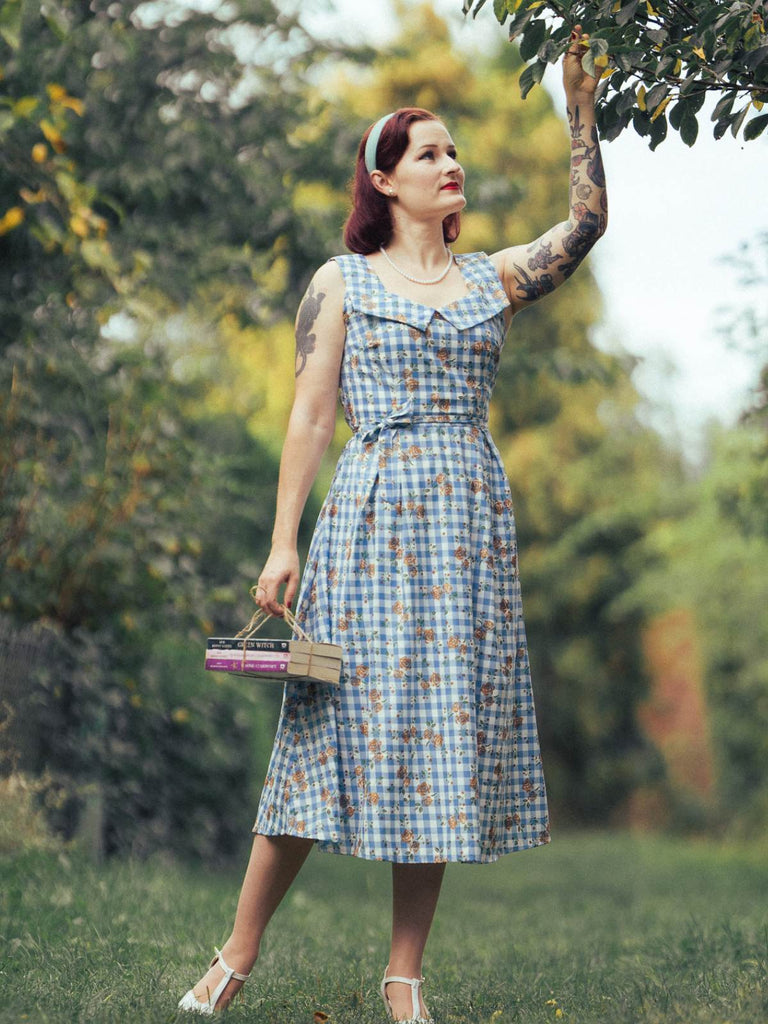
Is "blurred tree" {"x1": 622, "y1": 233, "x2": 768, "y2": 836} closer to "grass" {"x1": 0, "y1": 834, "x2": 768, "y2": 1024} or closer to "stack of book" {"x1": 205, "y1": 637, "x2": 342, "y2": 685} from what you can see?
"grass" {"x1": 0, "y1": 834, "x2": 768, "y2": 1024}

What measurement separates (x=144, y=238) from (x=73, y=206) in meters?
2.12

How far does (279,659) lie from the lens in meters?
2.78

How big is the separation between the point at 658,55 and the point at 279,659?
148 cm

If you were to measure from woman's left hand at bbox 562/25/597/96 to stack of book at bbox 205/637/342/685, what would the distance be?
1304mm

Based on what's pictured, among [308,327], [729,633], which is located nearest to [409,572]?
[308,327]

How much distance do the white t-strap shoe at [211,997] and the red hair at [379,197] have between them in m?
1.68

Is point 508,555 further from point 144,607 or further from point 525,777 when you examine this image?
point 144,607

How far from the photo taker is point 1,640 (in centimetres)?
602

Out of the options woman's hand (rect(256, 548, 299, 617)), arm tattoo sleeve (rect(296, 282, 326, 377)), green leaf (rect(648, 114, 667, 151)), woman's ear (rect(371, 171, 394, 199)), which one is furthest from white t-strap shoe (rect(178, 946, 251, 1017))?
green leaf (rect(648, 114, 667, 151))

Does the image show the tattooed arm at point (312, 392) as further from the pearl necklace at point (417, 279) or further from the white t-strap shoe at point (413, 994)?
the white t-strap shoe at point (413, 994)

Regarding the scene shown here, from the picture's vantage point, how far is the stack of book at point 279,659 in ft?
9.10

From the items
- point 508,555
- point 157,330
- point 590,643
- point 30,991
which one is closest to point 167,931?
point 30,991

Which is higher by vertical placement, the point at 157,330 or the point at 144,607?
the point at 157,330

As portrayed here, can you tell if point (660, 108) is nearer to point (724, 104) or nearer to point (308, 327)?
point (724, 104)
